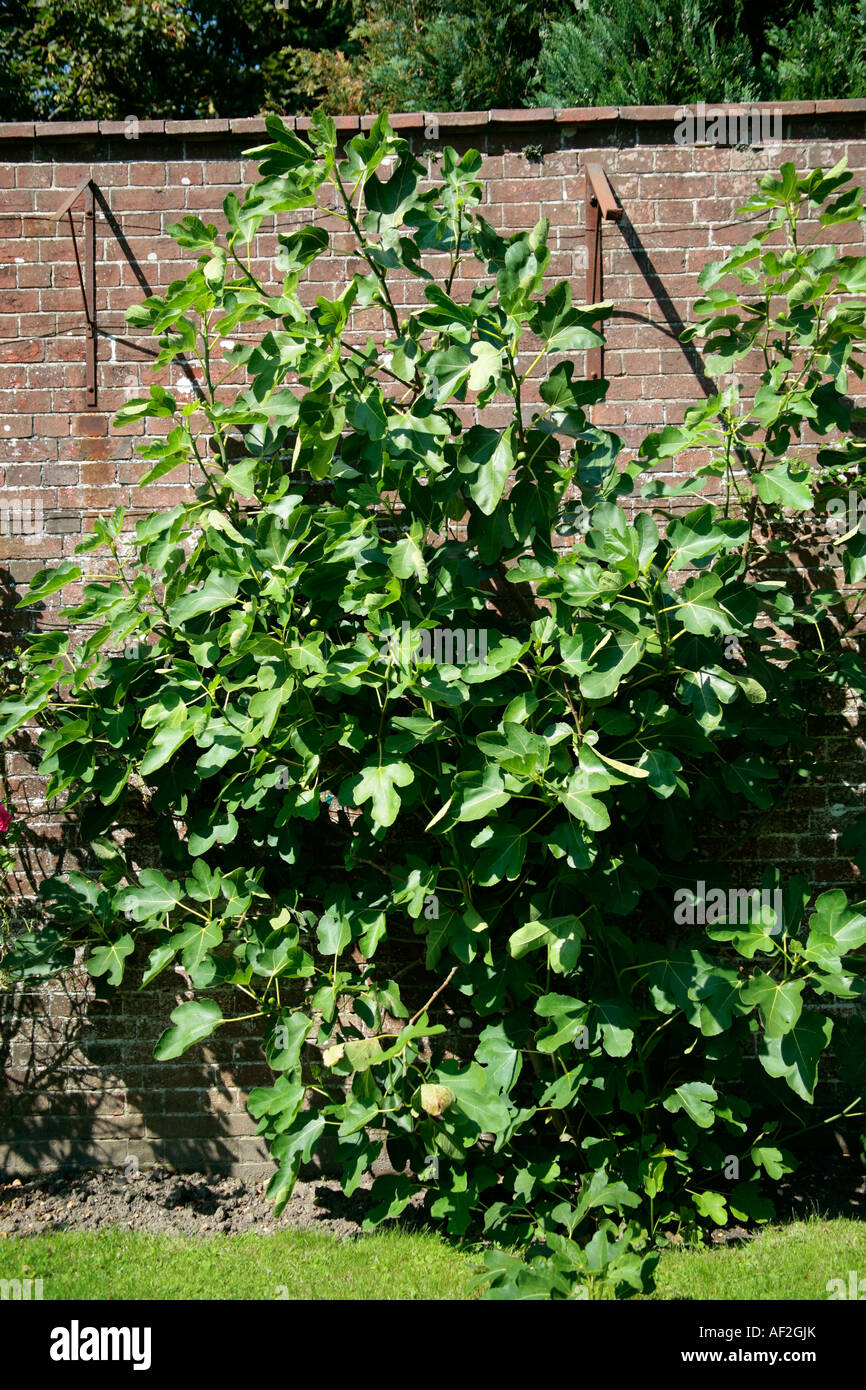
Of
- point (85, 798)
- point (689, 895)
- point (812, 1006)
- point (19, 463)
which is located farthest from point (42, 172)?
point (812, 1006)

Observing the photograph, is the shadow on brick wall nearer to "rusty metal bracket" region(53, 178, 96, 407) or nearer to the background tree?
"rusty metal bracket" region(53, 178, 96, 407)

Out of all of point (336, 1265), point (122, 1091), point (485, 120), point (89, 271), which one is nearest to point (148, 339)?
point (89, 271)

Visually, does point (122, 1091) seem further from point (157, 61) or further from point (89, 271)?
point (157, 61)

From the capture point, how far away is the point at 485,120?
332 centimetres

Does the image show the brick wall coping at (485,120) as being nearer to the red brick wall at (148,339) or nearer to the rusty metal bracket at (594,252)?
the red brick wall at (148,339)

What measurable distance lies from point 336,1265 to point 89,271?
307 cm

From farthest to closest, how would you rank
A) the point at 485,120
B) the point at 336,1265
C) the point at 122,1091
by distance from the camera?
the point at 122,1091, the point at 485,120, the point at 336,1265

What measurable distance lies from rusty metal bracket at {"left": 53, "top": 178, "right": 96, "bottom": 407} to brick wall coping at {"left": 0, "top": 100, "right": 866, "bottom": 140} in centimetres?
19

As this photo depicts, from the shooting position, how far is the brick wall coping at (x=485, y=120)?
3.32m

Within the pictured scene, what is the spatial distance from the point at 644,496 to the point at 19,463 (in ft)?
6.67

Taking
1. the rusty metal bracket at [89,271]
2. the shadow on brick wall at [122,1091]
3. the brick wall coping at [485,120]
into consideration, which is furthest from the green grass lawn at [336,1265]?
the brick wall coping at [485,120]

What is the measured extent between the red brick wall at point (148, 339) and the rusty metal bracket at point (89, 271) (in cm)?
3

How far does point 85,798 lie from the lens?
345cm

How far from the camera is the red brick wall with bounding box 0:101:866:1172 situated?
3.38m
